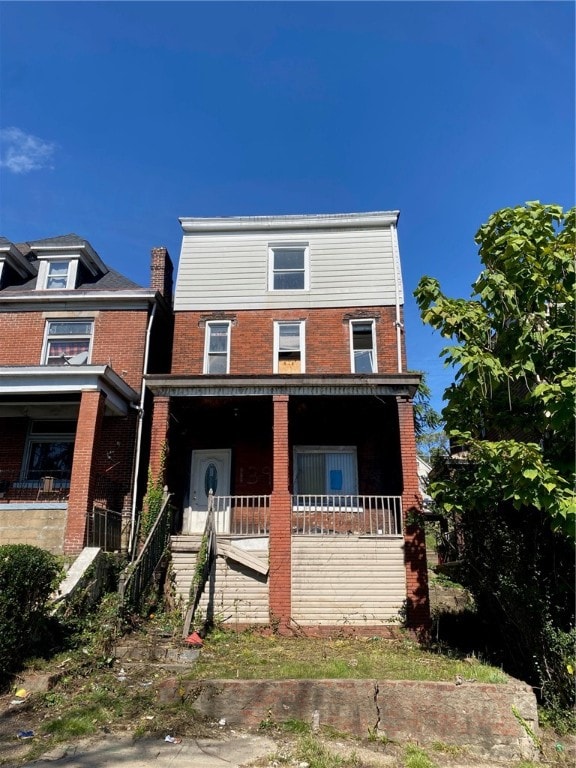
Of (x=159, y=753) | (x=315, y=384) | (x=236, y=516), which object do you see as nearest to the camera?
(x=159, y=753)

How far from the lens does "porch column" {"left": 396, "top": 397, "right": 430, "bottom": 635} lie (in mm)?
10602

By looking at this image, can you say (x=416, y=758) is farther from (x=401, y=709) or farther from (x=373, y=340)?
(x=373, y=340)

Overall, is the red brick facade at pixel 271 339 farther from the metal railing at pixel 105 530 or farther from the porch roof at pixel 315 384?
the metal railing at pixel 105 530

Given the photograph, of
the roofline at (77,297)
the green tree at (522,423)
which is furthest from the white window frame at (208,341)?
the green tree at (522,423)

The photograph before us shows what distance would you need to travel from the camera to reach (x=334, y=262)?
52.4ft

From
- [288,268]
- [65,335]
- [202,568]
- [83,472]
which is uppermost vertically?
[288,268]

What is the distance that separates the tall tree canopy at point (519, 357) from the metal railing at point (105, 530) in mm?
7045

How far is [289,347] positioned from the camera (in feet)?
50.0

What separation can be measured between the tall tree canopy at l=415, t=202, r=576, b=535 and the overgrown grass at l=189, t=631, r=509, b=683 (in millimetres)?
2263

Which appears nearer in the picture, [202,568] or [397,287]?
[202,568]

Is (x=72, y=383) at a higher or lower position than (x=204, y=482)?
higher

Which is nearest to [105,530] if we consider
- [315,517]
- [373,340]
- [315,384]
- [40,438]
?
[40,438]

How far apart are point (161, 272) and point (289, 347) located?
15.7 feet

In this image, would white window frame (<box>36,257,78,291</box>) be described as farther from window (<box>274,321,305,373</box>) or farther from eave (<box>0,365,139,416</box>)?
window (<box>274,321,305,373</box>)
